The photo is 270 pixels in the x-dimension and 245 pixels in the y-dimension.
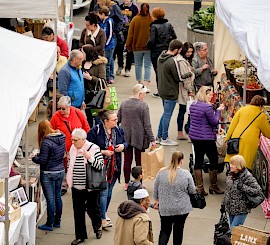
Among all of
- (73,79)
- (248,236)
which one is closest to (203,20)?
(73,79)

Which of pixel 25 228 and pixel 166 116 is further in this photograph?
pixel 166 116

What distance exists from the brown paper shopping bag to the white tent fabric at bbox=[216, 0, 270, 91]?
1.96 m

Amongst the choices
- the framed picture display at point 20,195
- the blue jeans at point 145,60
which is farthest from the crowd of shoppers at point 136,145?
the blue jeans at point 145,60

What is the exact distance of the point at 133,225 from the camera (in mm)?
9961

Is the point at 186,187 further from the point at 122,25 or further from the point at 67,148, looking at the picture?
the point at 122,25

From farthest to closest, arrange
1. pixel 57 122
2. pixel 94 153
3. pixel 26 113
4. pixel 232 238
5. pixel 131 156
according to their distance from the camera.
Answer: pixel 131 156
pixel 57 122
pixel 94 153
pixel 232 238
pixel 26 113

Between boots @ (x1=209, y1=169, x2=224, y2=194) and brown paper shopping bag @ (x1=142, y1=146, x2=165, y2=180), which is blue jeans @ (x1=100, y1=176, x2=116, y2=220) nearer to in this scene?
brown paper shopping bag @ (x1=142, y1=146, x2=165, y2=180)

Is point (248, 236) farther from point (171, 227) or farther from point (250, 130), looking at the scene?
point (250, 130)

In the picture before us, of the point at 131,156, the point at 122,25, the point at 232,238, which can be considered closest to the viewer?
the point at 232,238

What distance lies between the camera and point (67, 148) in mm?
12914

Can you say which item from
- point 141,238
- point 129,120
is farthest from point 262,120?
point 141,238

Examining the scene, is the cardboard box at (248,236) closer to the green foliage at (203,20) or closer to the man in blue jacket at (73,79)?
the man in blue jacket at (73,79)

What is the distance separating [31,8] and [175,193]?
3.50 m

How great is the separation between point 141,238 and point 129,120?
374cm
